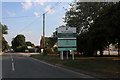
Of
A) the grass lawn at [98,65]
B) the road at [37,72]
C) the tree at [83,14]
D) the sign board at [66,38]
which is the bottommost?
the road at [37,72]

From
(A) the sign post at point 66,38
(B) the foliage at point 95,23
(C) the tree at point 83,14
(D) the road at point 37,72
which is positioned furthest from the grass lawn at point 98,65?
(C) the tree at point 83,14

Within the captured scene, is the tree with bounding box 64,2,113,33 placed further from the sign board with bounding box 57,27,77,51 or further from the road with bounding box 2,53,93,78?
the road with bounding box 2,53,93,78

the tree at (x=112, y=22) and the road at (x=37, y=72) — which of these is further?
the tree at (x=112, y=22)

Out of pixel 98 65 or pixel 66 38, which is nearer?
pixel 98 65

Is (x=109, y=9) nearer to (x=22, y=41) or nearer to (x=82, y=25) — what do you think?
(x=82, y=25)

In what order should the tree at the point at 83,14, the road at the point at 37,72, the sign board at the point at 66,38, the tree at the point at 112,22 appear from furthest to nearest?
the tree at the point at 83,14 < the sign board at the point at 66,38 < the tree at the point at 112,22 < the road at the point at 37,72

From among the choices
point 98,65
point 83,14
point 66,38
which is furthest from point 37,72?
point 83,14

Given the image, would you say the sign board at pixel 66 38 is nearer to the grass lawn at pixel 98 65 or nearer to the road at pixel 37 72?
the grass lawn at pixel 98 65

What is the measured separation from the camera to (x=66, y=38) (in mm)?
32688

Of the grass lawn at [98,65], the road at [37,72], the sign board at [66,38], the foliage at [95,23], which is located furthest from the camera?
the sign board at [66,38]

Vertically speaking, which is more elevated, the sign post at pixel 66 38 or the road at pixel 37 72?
the sign post at pixel 66 38

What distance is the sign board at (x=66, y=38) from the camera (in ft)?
106

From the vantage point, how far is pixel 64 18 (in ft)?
141

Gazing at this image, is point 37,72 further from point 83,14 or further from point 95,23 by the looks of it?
point 83,14
